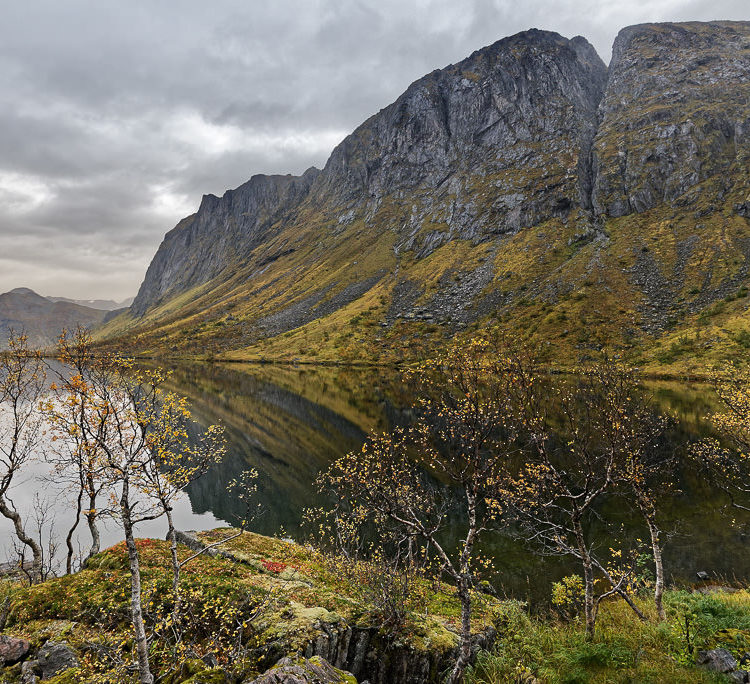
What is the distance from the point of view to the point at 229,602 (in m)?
14.9

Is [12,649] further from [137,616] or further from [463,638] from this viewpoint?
[463,638]

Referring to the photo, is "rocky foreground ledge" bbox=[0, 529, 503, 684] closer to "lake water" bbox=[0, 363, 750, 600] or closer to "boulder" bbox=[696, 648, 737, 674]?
"boulder" bbox=[696, 648, 737, 674]

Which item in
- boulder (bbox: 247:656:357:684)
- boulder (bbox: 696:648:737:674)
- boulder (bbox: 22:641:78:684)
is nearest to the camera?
boulder (bbox: 247:656:357:684)

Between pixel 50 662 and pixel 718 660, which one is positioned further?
pixel 50 662

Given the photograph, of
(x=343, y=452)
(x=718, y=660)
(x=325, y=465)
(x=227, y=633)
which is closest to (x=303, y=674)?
(x=227, y=633)

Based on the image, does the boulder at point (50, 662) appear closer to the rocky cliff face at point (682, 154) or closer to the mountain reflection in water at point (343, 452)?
the mountain reflection in water at point (343, 452)

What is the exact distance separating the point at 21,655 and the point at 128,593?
3.57 m

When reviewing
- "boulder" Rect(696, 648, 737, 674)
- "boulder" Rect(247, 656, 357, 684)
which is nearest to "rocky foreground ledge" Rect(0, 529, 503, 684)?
"boulder" Rect(247, 656, 357, 684)

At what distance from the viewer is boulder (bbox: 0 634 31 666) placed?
11.7 m

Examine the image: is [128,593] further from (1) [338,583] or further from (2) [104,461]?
(1) [338,583]

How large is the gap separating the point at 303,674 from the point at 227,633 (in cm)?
650

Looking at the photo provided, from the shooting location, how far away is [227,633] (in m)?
13.8

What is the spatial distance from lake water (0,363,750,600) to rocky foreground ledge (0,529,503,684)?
883 cm

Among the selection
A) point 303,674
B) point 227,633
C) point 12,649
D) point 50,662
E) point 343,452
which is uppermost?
point 303,674
